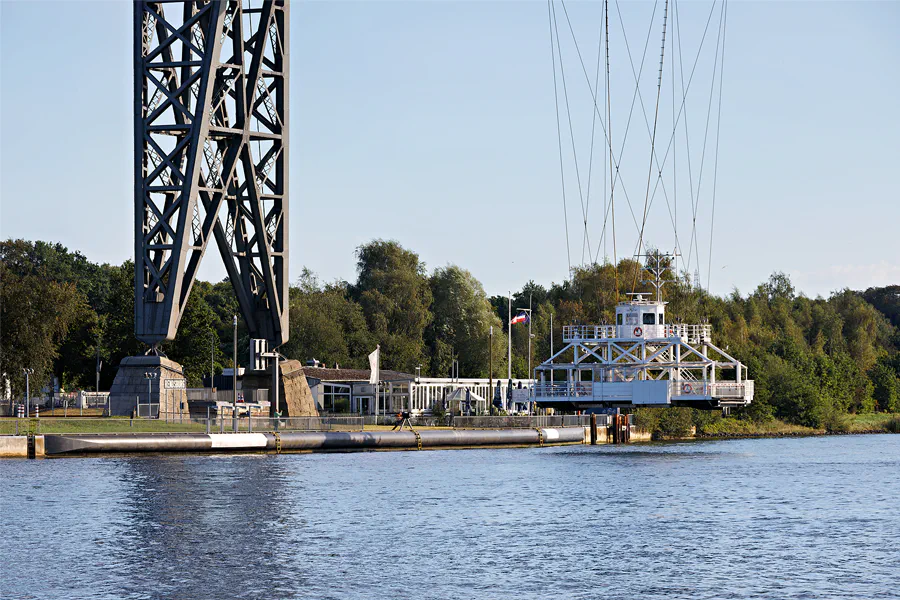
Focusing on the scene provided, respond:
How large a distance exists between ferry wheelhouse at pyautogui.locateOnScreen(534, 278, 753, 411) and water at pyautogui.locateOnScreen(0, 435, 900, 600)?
16667mm

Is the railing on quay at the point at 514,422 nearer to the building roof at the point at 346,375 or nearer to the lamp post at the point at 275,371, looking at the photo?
the lamp post at the point at 275,371

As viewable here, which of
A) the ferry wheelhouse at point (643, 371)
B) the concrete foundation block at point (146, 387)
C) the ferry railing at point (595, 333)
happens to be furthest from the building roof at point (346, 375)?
the concrete foundation block at point (146, 387)

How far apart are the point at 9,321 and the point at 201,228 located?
20.3 metres

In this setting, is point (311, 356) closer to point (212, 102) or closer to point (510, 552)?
point (212, 102)

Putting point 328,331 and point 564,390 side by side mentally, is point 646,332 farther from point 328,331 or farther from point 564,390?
point 328,331

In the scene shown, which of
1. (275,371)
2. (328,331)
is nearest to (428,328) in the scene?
(328,331)

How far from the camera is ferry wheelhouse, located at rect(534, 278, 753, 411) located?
74312 mm

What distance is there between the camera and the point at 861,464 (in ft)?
211

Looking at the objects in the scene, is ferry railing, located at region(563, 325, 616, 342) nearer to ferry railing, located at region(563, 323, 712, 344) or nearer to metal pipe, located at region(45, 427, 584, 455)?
ferry railing, located at region(563, 323, 712, 344)

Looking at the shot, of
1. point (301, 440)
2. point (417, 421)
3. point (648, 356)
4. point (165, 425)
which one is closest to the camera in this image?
point (165, 425)

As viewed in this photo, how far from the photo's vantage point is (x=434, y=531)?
115 feet

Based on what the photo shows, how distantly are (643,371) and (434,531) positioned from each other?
43.6 metres

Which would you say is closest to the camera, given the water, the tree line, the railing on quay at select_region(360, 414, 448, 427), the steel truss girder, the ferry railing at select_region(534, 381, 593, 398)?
the water

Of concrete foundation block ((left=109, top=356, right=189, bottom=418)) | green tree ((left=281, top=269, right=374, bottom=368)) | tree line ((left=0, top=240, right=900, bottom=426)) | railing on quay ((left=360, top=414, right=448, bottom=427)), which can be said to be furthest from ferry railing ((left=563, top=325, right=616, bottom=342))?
A: green tree ((left=281, top=269, right=374, bottom=368))
